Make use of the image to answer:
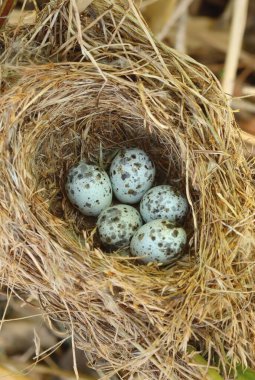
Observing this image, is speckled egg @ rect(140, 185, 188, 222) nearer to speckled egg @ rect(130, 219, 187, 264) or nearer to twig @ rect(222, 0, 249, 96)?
speckled egg @ rect(130, 219, 187, 264)

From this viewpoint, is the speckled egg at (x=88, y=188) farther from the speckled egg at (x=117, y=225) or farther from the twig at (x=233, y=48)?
the twig at (x=233, y=48)

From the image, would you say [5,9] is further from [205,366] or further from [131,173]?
[205,366]

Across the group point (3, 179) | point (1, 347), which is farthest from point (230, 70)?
point (1, 347)

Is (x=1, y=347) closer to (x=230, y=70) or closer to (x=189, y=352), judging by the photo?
(x=189, y=352)

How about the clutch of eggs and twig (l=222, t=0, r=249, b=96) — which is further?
twig (l=222, t=0, r=249, b=96)

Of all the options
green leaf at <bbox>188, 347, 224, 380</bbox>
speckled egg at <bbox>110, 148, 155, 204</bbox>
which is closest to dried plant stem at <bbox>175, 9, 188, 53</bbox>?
speckled egg at <bbox>110, 148, 155, 204</bbox>

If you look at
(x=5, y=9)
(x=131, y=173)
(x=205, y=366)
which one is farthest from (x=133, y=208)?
(x=5, y=9)
